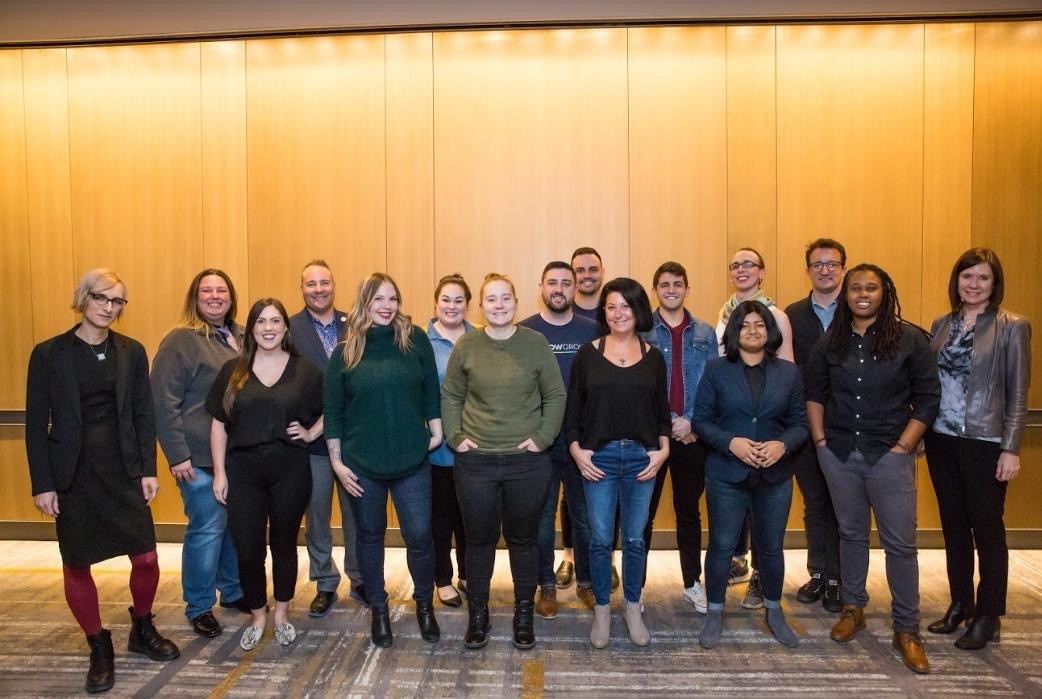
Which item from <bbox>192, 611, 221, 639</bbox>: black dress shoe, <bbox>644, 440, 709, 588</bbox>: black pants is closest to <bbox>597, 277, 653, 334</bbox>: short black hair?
<bbox>644, 440, 709, 588</bbox>: black pants

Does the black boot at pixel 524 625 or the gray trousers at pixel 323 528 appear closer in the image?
the black boot at pixel 524 625

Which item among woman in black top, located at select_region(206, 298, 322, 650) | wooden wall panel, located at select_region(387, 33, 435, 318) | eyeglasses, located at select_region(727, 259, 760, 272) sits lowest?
woman in black top, located at select_region(206, 298, 322, 650)

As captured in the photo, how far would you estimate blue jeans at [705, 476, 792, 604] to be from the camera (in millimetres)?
3162

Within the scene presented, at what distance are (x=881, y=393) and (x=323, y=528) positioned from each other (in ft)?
9.59

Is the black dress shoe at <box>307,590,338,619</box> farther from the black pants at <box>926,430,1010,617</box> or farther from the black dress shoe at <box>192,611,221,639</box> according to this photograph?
the black pants at <box>926,430,1010,617</box>

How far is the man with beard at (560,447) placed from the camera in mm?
3535

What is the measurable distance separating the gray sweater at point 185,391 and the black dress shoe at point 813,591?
10.5 feet

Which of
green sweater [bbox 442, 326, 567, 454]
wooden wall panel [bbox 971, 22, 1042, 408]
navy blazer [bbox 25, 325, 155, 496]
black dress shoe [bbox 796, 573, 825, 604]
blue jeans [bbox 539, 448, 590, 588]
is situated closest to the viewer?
navy blazer [bbox 25, 325, 155, 496]

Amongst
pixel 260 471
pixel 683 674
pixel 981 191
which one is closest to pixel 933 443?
pixel 683 674

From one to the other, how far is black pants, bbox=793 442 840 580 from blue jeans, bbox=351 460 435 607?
207 centimetres

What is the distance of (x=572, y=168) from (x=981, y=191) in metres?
2.83

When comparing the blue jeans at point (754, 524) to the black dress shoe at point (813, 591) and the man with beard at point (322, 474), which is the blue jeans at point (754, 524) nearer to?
the black dress shoe at point (813, 591)

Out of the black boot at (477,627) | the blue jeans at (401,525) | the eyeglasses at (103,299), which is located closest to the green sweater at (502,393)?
the blue jeans at (401,525)

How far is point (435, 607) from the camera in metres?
3.69
